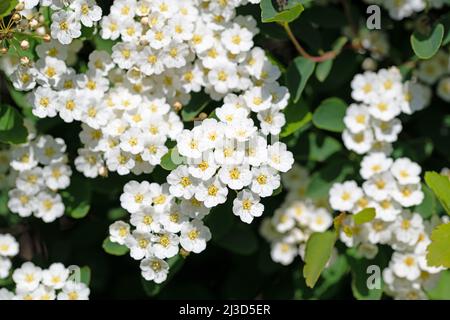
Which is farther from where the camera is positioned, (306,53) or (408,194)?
(306,53)

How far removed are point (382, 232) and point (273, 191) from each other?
1.66ft

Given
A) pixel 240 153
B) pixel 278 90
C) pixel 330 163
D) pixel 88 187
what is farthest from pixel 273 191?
pixel 88 187

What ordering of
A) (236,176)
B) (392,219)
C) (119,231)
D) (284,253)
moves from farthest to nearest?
(284,253)
(392,219)
(119,231)
(236,176)

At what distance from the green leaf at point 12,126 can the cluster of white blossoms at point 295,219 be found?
3.40 feet

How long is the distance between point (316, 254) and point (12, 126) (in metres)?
1.15

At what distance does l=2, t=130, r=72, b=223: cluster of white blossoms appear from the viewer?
2879 mm

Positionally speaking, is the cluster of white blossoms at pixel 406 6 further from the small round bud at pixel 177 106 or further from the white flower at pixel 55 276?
the white flower at pixel 55 276

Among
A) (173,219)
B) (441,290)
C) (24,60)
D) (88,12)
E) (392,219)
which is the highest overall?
(88,12)

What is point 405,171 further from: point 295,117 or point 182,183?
point 182,183

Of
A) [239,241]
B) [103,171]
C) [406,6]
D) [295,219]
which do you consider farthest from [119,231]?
[406,6]

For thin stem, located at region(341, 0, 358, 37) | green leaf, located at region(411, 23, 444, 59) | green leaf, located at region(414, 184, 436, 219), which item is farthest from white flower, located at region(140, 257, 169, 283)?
thin stem, located at region(341, 0, 358, 37)

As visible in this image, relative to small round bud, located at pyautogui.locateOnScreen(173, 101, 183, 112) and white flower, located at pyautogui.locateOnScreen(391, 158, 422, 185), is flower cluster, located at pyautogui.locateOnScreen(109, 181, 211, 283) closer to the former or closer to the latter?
small round bud, located at pyautogui.locateOnScreen(173, 101, 183, 112)

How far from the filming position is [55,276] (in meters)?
2.81

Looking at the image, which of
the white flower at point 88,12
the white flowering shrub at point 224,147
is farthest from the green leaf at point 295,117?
the white flower at point 88,12
